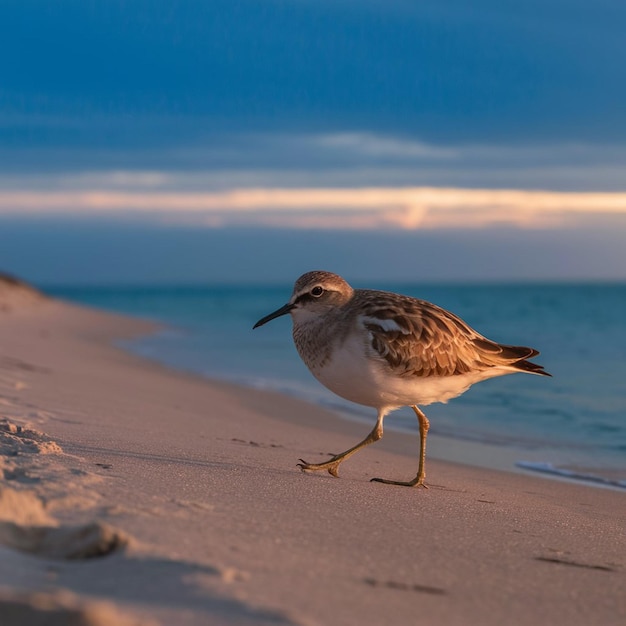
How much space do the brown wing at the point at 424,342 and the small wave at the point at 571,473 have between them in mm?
2105

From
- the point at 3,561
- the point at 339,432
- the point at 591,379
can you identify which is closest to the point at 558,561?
the point at 3,561

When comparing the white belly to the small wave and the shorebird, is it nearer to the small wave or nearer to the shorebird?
the shorebird

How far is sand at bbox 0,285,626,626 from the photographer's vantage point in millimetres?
3176

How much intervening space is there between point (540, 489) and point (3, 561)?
17.4ft

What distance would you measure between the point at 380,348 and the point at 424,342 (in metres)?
0.42

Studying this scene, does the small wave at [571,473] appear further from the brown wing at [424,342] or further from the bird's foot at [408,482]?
the bird's foot at [408,482]

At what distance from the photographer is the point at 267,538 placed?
13.0 feet

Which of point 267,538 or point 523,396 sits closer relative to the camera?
point 267,538

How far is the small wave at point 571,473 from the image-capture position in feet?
28.1

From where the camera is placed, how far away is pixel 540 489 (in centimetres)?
762

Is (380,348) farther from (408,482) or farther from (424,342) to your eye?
Answer: (408,482)

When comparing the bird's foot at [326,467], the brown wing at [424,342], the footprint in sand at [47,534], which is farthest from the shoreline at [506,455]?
the footprint in sand at [47,534]

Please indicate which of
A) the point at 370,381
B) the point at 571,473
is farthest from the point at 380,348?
the point at 571,473

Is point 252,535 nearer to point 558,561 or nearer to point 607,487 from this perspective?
point 558,561
